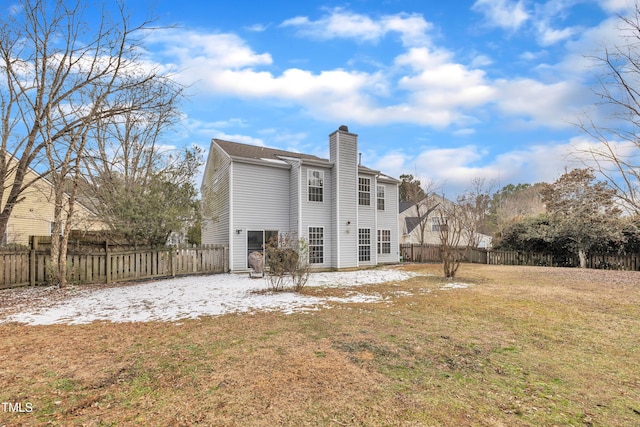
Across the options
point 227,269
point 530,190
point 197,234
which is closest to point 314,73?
point 227,269

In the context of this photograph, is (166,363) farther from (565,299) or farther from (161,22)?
(161,22)

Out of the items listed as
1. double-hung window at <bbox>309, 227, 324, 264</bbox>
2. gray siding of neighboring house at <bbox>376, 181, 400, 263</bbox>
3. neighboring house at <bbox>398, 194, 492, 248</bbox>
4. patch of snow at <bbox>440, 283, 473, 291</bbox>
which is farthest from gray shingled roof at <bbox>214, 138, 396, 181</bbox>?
neighboring house at <bbox>398, 194, 492, 248</bbox>

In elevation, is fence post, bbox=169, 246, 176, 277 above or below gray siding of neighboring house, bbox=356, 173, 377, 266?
below

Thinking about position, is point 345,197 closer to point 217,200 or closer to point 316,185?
point 316,185

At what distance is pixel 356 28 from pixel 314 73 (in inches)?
114

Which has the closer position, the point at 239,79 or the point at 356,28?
the point at 356,28

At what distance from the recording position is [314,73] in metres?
13.1

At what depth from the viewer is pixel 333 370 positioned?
3439 mm

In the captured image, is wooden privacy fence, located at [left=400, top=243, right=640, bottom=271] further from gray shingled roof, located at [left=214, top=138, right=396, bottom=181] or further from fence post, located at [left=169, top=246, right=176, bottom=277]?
fence post, located at [left=169, top=246, right=176, bottom=277]

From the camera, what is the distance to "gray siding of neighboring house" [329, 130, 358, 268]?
1565 cm

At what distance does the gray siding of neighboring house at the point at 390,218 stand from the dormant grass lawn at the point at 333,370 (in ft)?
40.6

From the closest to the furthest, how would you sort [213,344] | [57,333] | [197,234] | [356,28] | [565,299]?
[213,344]
[57,333]
[565,299]
[356,28]
[197,234]

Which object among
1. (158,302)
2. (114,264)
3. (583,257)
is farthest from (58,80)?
(583,257)

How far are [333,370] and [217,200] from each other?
13.8m
